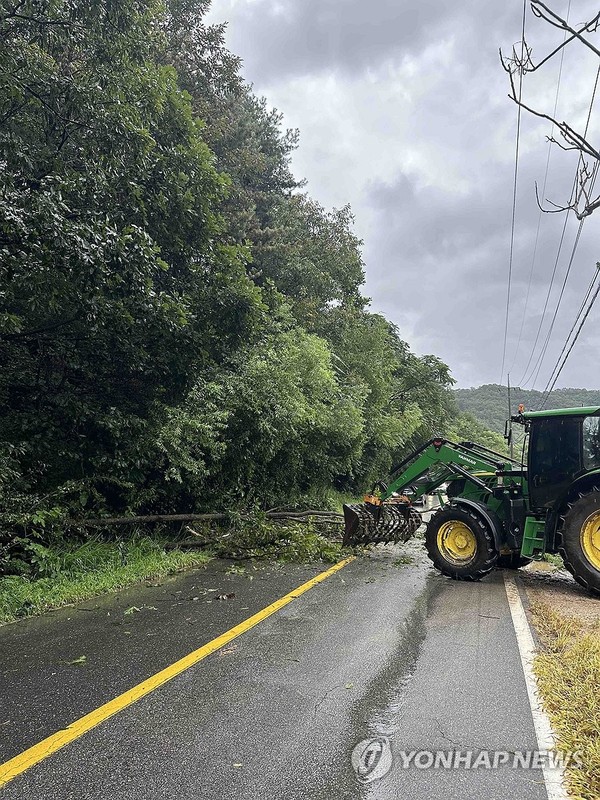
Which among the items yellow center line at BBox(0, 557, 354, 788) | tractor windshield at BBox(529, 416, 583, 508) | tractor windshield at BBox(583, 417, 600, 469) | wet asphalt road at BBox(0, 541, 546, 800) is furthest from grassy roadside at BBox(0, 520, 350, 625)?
tractor windshield at BBox(583, 417, 600, 469)

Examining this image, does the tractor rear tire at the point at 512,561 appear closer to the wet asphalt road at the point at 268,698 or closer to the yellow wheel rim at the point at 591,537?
the yellow wheel rim at the point at 591,537

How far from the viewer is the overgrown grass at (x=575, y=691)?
3074 millimetres

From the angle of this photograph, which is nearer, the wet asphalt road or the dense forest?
the wet asphalt road

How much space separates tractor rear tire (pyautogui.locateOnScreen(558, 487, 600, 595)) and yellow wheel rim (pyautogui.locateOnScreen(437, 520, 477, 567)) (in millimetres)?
1528

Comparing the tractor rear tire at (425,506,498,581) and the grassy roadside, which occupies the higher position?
the tractor rear tire at (425,506,498,581)

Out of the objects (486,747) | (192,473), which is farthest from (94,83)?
(486,747)

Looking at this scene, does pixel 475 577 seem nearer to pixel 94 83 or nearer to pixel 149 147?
pixel 149 147

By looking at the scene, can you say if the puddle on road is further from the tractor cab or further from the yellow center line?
the tractor cab

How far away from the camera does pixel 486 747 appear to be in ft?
11.1

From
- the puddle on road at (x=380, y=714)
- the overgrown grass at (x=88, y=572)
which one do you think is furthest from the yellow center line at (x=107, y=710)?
the overgrown grass at (x=88, y=572)

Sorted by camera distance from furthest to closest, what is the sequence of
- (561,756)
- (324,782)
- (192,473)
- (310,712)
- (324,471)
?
(324,471) → (192,473) → (310,712) → (561,756) → (324,782)

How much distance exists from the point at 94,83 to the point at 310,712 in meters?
8.61

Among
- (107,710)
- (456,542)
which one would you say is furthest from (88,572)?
(456,542)

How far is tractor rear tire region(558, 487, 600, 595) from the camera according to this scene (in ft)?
25.0
